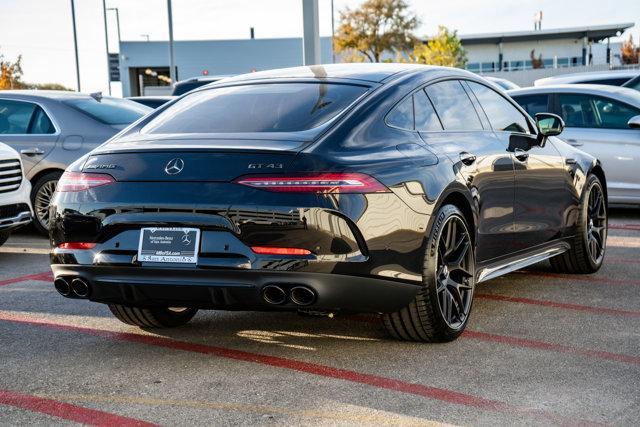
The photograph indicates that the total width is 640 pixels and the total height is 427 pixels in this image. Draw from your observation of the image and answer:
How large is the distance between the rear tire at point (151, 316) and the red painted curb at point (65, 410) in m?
1.33

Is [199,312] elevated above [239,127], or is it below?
below

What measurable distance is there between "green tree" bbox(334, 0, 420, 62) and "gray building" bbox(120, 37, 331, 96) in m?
8.91

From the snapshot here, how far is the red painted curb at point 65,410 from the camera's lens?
4.16m

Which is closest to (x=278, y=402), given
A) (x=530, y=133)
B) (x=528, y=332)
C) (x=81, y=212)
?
(x=81, y=212)

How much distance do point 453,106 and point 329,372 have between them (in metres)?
2.04

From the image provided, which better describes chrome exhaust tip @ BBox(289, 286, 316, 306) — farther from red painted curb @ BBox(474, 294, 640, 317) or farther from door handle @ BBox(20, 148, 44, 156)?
door handle @ BBox(20, 148, 44, 156)

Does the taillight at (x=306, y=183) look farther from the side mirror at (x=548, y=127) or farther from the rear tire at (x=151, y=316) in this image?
the side mirror at (x=548, y=127)

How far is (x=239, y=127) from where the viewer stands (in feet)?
17.4

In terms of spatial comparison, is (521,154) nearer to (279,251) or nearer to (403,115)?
(403,115)

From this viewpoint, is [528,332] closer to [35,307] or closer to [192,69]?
[35,307]

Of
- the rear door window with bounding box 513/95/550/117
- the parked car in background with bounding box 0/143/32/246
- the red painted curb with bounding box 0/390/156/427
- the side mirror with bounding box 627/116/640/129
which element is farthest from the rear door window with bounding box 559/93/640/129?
the red painted curb with bounding box 0/390/156/427

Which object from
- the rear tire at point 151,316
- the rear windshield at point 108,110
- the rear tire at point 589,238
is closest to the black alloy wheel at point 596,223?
the rear tire at point 589,238

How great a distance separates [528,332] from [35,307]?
10.8 ft

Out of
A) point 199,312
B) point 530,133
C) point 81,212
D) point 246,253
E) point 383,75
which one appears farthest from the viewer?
point 530,133
